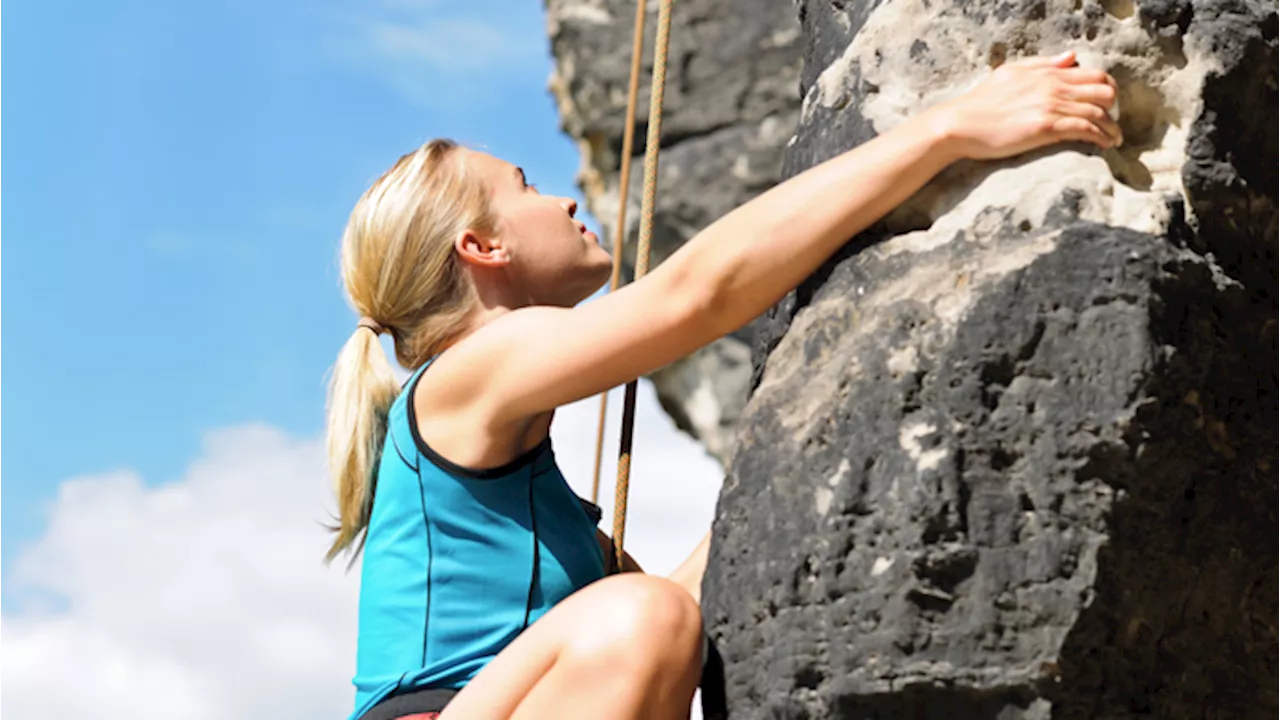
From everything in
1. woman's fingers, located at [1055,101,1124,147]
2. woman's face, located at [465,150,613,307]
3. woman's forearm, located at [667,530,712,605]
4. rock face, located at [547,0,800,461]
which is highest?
rock face, located at [547,0,800,461]

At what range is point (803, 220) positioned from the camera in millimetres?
2109

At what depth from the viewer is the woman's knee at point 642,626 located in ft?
6.41

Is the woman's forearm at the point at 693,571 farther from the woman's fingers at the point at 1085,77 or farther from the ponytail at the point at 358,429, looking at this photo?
the woman's fingers at the point at 1085,77

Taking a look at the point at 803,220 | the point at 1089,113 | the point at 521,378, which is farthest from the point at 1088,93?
the point at 521,378

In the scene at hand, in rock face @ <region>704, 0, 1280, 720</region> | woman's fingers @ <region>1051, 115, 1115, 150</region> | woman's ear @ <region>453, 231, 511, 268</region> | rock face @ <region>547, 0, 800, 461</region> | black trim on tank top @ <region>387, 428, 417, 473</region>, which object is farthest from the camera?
rock face @ <region>547, 0, 800, 461</region>

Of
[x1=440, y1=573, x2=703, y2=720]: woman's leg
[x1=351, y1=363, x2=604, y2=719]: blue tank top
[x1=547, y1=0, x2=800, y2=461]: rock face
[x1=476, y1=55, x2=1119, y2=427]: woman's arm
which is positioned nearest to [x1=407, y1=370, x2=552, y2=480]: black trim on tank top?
[x1=351, y1=363, x2=604, y2=719]: blue tank top

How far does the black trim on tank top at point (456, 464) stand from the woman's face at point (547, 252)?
271 mm

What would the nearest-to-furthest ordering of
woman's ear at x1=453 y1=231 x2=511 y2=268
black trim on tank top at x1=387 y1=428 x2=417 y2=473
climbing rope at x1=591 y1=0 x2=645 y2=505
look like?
1. black trim on tank top at x1=387 y1=428 x2=417 y2=473
2. woman's ear at x1=453 y1=231 x2=511 y2=268
3. climbing rope at x1=591 y1=0 x2=645 y2=505

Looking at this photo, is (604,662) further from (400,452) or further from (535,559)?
(400,452)

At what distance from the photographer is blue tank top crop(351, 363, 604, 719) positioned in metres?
2.29

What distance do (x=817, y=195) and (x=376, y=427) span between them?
88cm

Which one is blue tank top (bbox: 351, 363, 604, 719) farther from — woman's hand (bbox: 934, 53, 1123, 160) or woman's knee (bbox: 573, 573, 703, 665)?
woman's hand (bbox: 934, 53, 1123, 160)

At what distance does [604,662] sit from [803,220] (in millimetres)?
626

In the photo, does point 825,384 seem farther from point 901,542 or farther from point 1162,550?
point 1162,550
